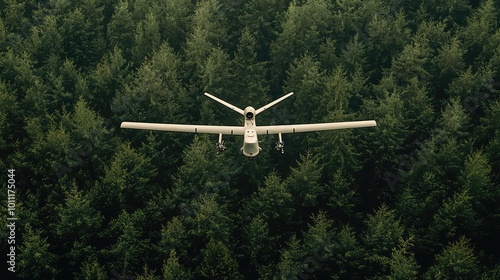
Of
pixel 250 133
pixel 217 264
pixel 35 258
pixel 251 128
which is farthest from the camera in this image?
pixel 35 258

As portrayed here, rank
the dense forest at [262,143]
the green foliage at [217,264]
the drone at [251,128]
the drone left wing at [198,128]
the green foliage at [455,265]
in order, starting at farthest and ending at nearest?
the dense forest at [262,143] < the green foliage at [217,264] < the green foliage at [455,265] < the drone left wing at [198,128] < the drone at [251,128]

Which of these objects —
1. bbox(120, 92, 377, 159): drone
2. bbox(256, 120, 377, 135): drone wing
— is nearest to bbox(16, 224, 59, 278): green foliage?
bbox(120, 92, 377, 159): drone

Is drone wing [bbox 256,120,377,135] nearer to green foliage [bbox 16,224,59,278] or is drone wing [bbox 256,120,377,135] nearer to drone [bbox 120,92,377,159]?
drone [bbox 120,92,377,159]

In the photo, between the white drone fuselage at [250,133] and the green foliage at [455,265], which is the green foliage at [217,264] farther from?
the white drone fuselage at [250,133]

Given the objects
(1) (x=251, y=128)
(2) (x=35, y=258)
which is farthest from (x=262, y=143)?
(1) (x=251, y=128)

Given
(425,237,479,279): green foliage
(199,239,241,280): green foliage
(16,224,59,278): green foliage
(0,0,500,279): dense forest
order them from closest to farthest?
(425,237,479,279): green foliage, (199,239,241,280): green foliage, (16,224,59,278): green foliage, (0,0,500,279): dense forest

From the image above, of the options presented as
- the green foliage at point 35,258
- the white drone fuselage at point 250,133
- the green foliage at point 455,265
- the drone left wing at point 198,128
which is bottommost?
the green foliage at point 35,258

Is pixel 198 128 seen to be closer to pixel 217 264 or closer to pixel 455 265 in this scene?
pixel 217 264

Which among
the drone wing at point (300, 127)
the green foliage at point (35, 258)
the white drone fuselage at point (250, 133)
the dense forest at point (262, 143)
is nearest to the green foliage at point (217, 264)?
the dense forest at point (262, 143)

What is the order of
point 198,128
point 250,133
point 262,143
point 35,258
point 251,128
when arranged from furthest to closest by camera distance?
point 262,143, point 35,258, point 198,128, point 251,128, point 250,133
